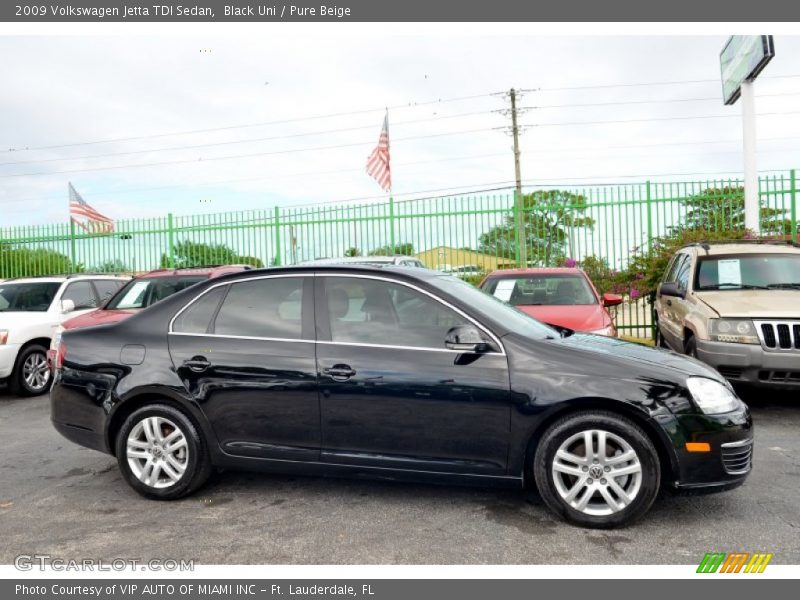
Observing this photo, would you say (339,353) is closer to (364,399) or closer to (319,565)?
(364,399)

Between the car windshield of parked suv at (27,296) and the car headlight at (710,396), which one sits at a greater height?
the car windshield of parked suv at (27,296)

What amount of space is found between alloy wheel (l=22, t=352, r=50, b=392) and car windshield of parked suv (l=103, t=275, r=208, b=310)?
4.19ft

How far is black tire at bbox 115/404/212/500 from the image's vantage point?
169 inches

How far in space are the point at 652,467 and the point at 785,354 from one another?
3.29m

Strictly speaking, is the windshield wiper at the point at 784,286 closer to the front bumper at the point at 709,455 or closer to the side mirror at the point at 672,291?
the side mirror at the point at 672,291

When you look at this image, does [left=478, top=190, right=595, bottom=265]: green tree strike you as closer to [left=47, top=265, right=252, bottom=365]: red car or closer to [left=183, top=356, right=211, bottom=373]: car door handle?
[left=47, top=265, right=252, bottom=365]: red car

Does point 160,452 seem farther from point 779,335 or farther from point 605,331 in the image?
point 779,335

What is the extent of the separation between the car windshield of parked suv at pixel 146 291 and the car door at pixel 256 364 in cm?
464

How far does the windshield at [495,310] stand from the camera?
4141 millimetres

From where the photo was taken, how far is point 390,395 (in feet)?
12.9

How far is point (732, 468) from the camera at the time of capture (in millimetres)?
3719

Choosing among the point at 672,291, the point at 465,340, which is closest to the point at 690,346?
the point at 672,291

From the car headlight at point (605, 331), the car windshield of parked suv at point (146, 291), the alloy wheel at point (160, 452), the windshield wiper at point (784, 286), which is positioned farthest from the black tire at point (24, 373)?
the windshield wiper at point (784, 286)

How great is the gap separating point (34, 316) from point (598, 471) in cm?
815
